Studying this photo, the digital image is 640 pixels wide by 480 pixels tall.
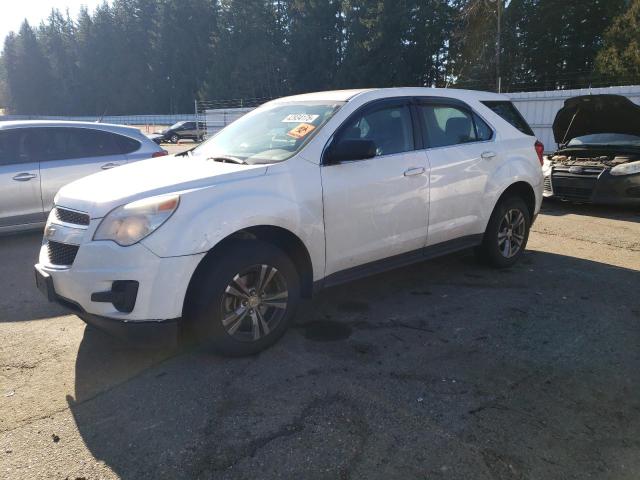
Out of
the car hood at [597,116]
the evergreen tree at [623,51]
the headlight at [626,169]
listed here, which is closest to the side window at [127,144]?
the car hood at [597,116]

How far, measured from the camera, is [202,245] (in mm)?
3152

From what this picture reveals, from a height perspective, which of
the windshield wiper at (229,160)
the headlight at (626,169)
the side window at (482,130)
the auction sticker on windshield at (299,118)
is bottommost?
the headlight at (626,169)

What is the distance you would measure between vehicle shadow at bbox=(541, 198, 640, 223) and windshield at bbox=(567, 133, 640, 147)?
3.68 feet

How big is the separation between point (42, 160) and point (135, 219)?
4.53 metres

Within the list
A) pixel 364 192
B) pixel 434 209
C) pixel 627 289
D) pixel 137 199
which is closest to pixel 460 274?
pixel 434 209

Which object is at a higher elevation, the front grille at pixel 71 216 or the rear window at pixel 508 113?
the rear window at pixel 508 113

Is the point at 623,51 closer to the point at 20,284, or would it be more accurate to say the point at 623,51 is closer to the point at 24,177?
the point at 24,177

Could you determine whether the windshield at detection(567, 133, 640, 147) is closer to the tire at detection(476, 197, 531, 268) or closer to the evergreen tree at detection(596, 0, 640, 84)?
the tire at detection(476, 197, 531, 268)

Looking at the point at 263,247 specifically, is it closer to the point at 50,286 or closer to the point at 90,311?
the point at 90,311

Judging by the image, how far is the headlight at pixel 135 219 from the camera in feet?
10.1

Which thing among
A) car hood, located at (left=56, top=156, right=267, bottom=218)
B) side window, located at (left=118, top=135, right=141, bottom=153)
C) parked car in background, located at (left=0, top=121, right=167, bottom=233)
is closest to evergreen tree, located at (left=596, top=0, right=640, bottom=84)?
side window, located at (left=118, top=135, right=141, bottom=153)

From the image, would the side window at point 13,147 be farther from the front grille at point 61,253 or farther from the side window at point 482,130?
the side window at point 482,130

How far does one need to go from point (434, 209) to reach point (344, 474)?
2662mm

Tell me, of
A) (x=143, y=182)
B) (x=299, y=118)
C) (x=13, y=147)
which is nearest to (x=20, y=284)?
(x=13, y=147)
